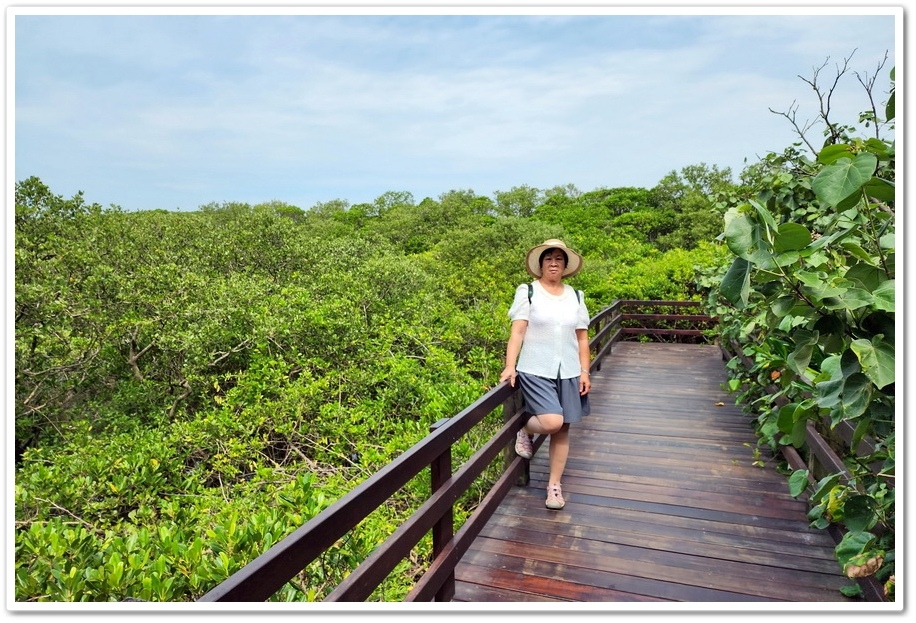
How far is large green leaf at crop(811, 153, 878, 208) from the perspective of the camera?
1055 mm

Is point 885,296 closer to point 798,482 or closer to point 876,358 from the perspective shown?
point 876,358

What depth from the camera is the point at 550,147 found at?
415 centimetres

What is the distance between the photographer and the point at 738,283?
1177mm

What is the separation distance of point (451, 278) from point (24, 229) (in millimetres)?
7696

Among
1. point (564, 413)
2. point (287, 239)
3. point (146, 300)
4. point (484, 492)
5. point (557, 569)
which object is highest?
point (287, 239)

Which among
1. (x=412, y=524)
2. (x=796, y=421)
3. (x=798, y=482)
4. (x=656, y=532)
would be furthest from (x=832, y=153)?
(x=656, y=532)

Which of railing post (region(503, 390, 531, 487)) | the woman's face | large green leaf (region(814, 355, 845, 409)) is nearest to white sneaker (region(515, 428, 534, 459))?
railing post (region(503, 390, 531, 487))

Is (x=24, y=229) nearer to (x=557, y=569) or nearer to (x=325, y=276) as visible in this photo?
(x=325, y=276)

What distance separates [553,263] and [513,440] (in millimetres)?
1149

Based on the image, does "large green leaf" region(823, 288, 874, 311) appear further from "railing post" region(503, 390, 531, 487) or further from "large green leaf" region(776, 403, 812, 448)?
"railing post" region(503, 390, 531, 487)

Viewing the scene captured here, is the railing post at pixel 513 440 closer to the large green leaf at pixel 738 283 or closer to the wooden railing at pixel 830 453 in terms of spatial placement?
the wooden railing at pixel 830 453

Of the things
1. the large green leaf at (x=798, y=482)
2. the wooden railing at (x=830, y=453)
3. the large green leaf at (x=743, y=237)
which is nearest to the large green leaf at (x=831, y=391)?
the wooden railing at (x=830, y=453)

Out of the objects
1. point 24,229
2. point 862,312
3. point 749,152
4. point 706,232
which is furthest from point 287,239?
point 706,232

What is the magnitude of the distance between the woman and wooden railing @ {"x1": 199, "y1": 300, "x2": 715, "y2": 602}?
0.18m
